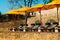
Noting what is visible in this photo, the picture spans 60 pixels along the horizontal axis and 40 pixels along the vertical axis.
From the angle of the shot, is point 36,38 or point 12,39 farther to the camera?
point 12,39

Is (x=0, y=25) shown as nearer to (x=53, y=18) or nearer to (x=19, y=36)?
(x=53, y=18)

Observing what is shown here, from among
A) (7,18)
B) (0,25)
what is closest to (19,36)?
(0,25)

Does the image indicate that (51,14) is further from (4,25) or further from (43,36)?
(43,36)

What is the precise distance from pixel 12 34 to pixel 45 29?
265 cm

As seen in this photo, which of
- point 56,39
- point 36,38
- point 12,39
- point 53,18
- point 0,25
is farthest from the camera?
point 0,25

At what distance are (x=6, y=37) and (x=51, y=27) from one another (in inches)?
137

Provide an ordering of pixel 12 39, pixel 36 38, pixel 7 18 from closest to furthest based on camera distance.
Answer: pixel 36 38, pixel 12 39, pixel 7 18

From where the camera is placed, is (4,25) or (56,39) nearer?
(56,39)

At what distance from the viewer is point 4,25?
3391 cm

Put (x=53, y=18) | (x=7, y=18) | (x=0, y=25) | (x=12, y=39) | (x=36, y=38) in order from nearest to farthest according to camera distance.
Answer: (x=36, y=38), (x=12, y=39), (x=53, y=18), (x=0, y=25), (x=7, y=18)

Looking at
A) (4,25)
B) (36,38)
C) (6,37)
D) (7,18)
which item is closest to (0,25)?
(4,25)

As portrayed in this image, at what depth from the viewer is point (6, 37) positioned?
64.6ft

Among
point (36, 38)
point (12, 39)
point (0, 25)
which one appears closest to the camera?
point (36, 38)

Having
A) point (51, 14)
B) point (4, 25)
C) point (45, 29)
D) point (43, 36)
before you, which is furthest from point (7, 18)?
point (43, 36)
